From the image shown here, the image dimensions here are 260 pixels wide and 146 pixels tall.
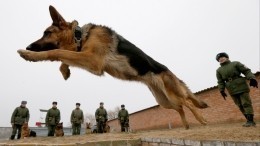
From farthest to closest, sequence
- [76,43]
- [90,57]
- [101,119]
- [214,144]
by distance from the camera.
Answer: [101,119] < [76,43] < [90,57] < [214,144]

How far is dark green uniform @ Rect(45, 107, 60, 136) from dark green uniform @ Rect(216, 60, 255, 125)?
11.1 metres

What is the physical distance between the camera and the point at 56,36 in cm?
457

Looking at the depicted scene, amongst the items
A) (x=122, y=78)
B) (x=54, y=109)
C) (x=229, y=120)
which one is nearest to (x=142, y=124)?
(x=54, y=109)

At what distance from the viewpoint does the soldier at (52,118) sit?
561 inches

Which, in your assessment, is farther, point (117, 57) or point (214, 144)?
point (117, 57)

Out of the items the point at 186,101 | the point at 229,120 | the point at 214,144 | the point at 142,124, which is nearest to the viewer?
the point at 214,144

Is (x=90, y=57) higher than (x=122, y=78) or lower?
higher

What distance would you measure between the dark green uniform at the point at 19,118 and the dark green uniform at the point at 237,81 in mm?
11349

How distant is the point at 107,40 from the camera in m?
4.57

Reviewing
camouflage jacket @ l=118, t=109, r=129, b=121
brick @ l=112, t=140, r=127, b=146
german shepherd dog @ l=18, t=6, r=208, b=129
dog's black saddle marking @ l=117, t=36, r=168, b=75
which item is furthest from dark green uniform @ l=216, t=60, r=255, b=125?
camouflage jacket @ l=118, t=109, r=129, b=121

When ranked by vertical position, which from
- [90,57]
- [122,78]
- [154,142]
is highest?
[90,57]

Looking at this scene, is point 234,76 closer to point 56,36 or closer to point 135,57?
point 135,57

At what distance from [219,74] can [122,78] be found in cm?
349

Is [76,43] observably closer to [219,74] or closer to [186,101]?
[186,101]
